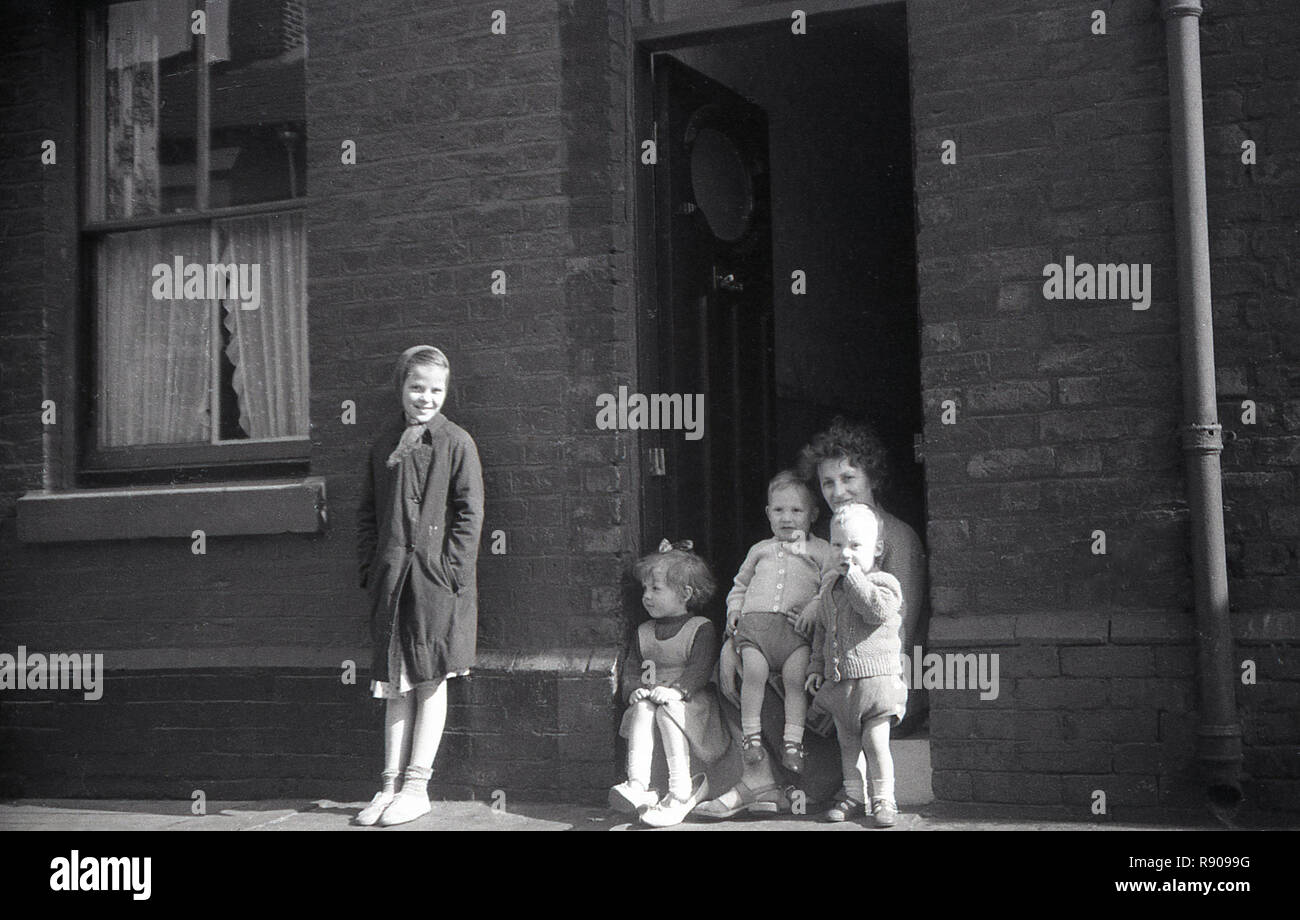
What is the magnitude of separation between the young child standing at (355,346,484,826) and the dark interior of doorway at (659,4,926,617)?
4.20 feet

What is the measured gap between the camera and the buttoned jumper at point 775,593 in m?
5.12

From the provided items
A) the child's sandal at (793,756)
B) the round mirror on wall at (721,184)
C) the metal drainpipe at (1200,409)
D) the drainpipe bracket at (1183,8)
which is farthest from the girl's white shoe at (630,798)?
the drainpipe bracket at (1183,8)

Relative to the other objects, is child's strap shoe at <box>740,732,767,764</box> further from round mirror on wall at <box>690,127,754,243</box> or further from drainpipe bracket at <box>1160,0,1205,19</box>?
drainpipe bracket at <box>1160,0,1205,19</box>

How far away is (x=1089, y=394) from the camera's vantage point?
194 inches

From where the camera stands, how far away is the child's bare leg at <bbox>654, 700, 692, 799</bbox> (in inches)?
202

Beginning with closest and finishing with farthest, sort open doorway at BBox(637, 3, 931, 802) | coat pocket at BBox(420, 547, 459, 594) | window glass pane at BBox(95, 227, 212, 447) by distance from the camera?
coat pocket at BBox(420, 547, 459, 594), open doorway at BBox(637, 3, 931, 802), window glass pane at BBox(95, 227, 212, 447)

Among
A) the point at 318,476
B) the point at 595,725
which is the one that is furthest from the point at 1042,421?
the point at 318,476

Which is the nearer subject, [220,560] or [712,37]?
[712,37]

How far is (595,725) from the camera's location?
5.44 metres

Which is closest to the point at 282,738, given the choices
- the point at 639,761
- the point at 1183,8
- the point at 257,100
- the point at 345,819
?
the point at 345,819

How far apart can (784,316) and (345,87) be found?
99.6 inches

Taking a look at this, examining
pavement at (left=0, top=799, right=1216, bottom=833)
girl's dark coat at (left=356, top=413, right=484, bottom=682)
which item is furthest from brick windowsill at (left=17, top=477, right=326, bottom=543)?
pavement at (left=0, top=799, right=1216, bottom=833)

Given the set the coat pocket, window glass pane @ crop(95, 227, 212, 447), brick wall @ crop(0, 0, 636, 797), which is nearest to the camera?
the coat pocket
